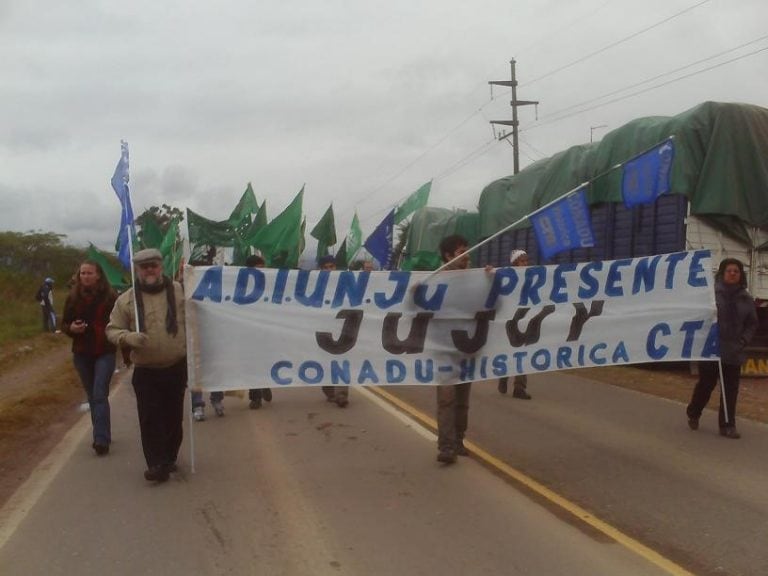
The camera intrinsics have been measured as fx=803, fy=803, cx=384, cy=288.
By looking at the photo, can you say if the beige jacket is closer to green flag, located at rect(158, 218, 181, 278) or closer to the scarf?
the scarf

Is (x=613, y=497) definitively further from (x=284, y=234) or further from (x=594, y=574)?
(x=284, y=234)

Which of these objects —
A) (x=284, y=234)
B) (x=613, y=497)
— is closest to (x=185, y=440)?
(x=613, y=497)

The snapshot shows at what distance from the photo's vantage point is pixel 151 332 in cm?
640

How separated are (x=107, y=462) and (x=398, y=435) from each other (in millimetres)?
2871

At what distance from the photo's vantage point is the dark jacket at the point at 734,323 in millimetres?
7941

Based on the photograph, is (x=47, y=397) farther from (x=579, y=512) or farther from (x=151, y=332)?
(x=579, y=512)

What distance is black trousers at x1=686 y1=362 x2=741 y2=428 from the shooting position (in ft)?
26.5

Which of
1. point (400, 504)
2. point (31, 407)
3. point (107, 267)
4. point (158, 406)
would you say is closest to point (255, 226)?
point (107, 267)

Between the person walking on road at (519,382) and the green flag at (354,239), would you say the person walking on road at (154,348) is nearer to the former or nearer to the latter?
the person walking on road at (519,382)

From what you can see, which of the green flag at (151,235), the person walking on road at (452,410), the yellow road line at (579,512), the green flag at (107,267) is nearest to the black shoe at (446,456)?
the person walking on road at (452,410)

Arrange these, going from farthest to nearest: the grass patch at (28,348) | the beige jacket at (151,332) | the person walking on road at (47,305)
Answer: the person walking on road at (47,305)
the grass patch at (28,348)
the beige jacket at (151,332)

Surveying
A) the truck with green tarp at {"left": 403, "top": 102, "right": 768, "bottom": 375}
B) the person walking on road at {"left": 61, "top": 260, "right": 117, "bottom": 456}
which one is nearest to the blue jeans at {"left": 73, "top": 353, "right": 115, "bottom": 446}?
the person walking on road at {"left": 61, "top": 260, "right": 117, "bottom": 456}

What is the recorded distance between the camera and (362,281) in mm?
7102

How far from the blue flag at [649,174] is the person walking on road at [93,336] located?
5.14 meters
